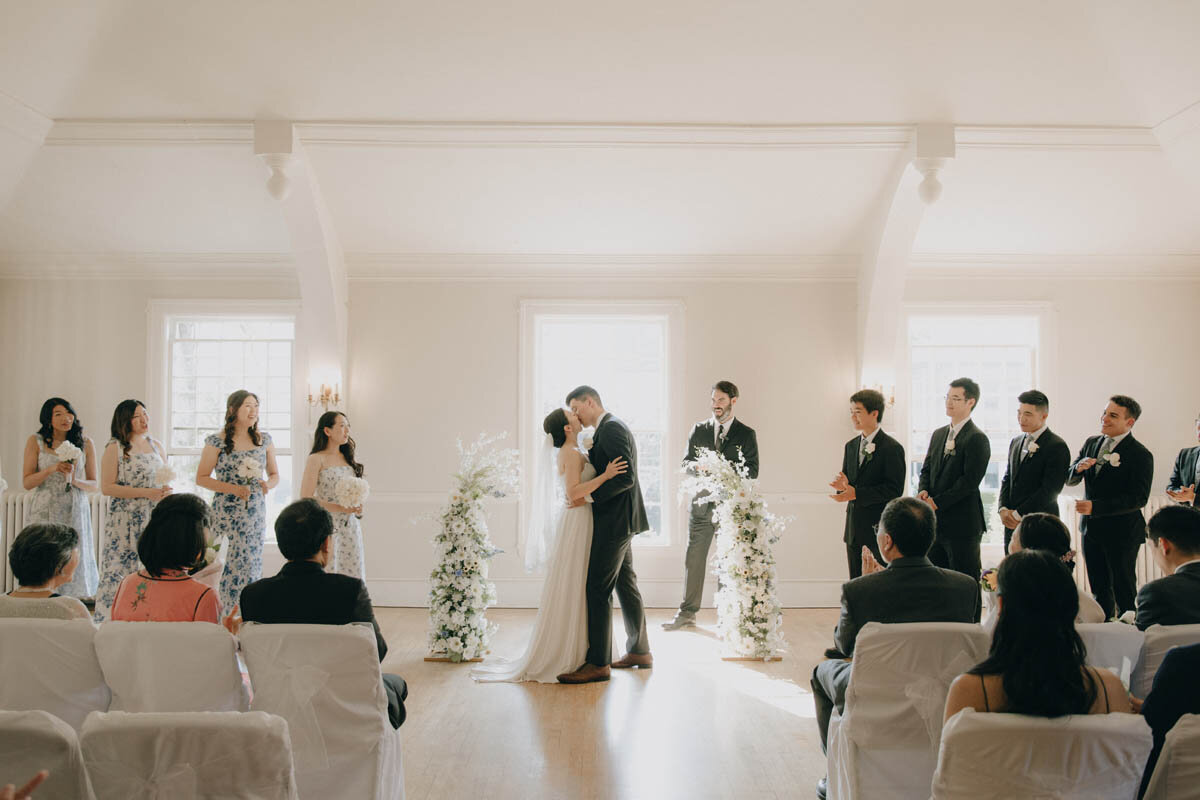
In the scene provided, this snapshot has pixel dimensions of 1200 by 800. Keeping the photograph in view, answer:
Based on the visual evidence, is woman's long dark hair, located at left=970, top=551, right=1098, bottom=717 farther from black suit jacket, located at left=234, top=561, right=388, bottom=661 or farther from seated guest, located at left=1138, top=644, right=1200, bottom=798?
black suit jacket, located at left=234, top=561, right=388, bottom=661

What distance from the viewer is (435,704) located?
483 cm

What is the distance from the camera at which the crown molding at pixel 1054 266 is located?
7.61 metres

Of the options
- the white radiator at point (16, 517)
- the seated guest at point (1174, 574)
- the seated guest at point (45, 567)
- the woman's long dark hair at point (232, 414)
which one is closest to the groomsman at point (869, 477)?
the seated guest at point (1174, 574)

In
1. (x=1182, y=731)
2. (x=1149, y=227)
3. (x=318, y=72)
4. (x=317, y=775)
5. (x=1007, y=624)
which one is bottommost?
(x=317, y=775)

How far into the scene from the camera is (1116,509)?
527 centimetres

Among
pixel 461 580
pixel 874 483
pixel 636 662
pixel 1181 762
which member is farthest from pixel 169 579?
pixel 874 483

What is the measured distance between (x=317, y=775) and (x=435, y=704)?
208cm

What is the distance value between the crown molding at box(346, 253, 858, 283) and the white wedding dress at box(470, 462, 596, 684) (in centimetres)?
266

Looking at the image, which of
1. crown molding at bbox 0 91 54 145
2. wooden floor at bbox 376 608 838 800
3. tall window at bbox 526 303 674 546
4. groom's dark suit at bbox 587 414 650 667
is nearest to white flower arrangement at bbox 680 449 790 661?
wooden floor at bbox 376 608 838 800

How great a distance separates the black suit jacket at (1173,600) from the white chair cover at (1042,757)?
99 cm

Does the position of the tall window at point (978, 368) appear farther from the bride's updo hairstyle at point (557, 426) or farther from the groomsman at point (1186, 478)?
the bride's updo hairstyle at point (557, 426)

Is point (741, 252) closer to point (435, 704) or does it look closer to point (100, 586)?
point (435, 704)

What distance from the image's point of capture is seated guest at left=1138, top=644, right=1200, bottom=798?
2262 mm

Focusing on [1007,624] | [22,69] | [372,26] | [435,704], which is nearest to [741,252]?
[372,26]
